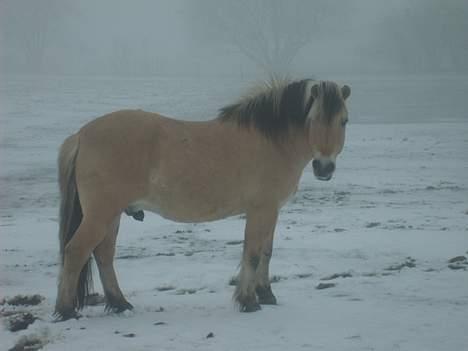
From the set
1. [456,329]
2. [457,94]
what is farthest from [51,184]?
[457,94]

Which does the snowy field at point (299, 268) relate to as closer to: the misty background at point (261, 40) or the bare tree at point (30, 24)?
the misty background at point (261, 40)

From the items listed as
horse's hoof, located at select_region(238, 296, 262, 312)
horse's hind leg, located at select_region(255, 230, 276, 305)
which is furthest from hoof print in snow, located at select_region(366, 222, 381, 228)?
horse's hoof, located at select_region(238, 296, 262, 312)

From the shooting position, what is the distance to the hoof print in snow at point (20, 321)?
448cm

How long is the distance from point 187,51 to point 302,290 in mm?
65458

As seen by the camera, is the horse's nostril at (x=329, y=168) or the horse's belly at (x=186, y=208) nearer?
the horse's nostril at (x=329, y=168)

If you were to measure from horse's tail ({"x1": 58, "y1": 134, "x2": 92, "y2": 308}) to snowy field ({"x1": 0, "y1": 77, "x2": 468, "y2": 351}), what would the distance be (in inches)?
10.6

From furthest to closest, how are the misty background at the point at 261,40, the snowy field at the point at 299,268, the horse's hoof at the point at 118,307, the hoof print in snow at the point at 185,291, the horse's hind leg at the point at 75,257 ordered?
the misty background at the point at 261,40 < the hoof print in snow at the point at 185,291 < the horse's hoof at the point at 118,307 < the horse's hind leg at the point at 75,257 < the snowy field at the point at 299,268

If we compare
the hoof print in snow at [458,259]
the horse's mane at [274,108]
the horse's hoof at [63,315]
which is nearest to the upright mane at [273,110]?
the horse's mane at [274,108]

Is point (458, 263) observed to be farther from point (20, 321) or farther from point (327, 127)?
point (20, 321)

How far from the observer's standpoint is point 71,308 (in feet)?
15.5

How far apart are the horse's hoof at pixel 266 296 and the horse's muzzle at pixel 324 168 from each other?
116cm

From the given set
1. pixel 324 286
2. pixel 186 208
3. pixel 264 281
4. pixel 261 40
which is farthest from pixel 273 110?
pixel 261 40

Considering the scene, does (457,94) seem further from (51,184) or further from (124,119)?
(124,119)

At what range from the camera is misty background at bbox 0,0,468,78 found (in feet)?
173
